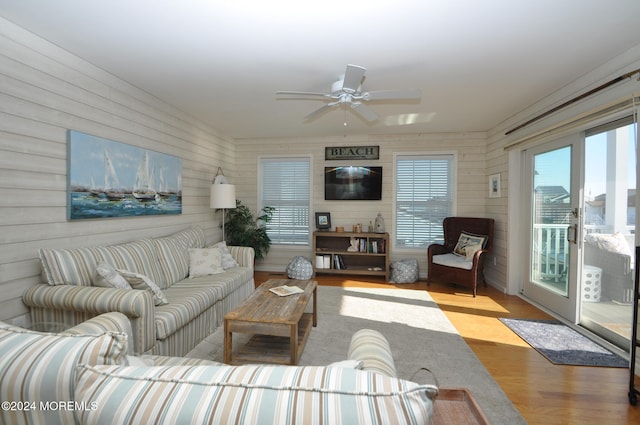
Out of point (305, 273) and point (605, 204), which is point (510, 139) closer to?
point (605, 204)

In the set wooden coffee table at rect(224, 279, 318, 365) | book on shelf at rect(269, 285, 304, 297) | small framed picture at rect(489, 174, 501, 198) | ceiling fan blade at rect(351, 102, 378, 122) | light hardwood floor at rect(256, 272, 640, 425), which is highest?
ceiling fan blade at rect(351, 102, 378, 122)

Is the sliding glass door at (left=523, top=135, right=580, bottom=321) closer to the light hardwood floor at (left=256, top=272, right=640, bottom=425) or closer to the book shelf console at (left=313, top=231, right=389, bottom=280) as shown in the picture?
the light hardwood floor at (left=256, top=272, right=640, bottom=425)

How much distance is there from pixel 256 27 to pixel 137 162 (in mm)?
1960

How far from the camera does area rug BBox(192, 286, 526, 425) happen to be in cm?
200

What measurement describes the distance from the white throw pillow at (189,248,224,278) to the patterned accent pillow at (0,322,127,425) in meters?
2.60

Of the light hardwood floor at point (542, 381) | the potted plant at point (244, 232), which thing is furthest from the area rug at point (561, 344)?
the potted plant at point (244, 232)

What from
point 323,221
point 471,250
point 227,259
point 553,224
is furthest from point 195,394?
point 323,221

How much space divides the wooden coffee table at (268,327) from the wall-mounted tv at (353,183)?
8.97 ft

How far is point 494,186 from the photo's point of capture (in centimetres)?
444

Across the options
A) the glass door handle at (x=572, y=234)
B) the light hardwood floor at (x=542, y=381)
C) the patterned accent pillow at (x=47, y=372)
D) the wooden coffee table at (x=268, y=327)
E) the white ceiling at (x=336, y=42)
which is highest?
the white ceiling at (x=336, y=42)

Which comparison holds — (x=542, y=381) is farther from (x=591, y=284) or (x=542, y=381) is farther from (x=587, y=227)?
(x=587, y=227)

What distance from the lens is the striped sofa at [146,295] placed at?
74.4 inches

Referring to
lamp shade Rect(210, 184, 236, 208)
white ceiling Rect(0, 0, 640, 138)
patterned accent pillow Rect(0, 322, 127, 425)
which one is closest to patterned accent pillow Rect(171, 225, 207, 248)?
lamp shade Rect(210, 184, 236, 208)

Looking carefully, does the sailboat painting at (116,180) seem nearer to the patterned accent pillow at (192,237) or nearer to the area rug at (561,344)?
the patterned accent pillow at (192,237)
